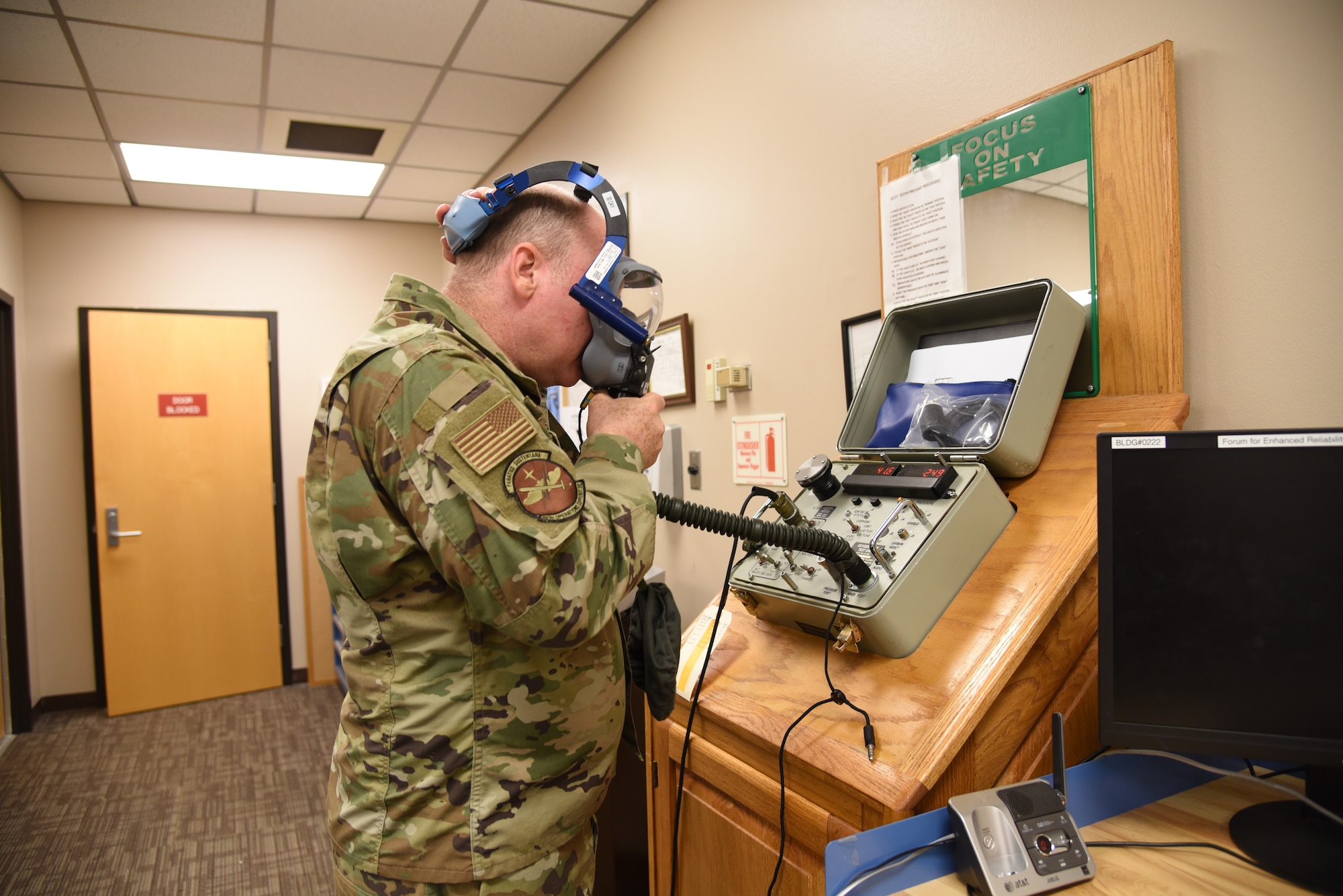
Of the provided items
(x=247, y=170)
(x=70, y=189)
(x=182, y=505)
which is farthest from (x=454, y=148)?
(x=182, y=505)

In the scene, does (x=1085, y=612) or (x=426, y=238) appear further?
(x=426, y=238)

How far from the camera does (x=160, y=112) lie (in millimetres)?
3016

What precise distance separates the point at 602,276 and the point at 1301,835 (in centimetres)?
101

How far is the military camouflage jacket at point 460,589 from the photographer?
0.81m

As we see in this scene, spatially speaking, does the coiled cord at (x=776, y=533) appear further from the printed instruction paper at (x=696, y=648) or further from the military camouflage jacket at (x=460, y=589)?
the printed instruction paper at (x=696, y=648)

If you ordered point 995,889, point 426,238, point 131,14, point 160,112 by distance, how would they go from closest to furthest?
point 995,889 < point 131,14 < point 160,112 < point 426,238

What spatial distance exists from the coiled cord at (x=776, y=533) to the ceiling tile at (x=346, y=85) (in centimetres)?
253

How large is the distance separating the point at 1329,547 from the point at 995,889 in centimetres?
46

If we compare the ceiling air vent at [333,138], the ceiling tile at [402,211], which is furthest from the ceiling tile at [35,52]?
the ceiling tile at [402,211]

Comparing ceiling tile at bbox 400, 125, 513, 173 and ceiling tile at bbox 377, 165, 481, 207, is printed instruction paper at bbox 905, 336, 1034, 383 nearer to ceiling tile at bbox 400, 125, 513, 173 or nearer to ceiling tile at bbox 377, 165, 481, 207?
ceiling tile at bbox 400, 125, 513, 173

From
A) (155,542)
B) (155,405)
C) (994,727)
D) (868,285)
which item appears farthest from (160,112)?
(994,727)

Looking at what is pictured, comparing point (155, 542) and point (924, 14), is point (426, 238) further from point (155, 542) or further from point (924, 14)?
point (924, 14)

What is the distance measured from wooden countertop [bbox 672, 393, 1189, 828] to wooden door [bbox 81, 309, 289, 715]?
3.95 m

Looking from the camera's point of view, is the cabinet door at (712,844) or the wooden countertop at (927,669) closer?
the wooden countertop at (927,669)
